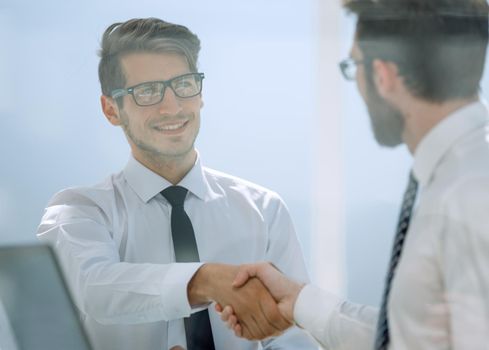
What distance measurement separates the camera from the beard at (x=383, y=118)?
54.9 inches

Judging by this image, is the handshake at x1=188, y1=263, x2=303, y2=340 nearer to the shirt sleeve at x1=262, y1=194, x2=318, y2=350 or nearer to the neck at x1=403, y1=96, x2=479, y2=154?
the shirt sleeve at x1=262, y1=194, x2=318, y2=350

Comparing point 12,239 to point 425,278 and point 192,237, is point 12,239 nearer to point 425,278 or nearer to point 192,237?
point 192,237

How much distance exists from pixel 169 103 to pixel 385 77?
45cm

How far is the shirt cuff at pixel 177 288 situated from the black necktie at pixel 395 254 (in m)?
0.42

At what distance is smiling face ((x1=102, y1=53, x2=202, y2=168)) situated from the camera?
5.26 ft

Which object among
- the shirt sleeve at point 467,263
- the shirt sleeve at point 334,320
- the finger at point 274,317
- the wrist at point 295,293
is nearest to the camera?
the shirt sleeve at point 467,263

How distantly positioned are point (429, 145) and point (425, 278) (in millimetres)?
227

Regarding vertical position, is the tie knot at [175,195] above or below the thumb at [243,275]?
above

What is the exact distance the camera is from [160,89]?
1.62 metres

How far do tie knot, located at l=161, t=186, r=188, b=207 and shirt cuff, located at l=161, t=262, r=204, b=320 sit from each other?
15cm

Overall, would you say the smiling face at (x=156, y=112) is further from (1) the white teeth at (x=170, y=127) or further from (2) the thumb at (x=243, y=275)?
(2) the thumb at (x=243, y=275)

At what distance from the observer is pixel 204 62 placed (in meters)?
1.58

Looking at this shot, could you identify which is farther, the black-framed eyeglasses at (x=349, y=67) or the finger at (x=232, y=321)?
the finger at (x=232, y=321)

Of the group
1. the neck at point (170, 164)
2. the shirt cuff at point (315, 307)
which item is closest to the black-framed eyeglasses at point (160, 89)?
the neck at point (170, 164)
